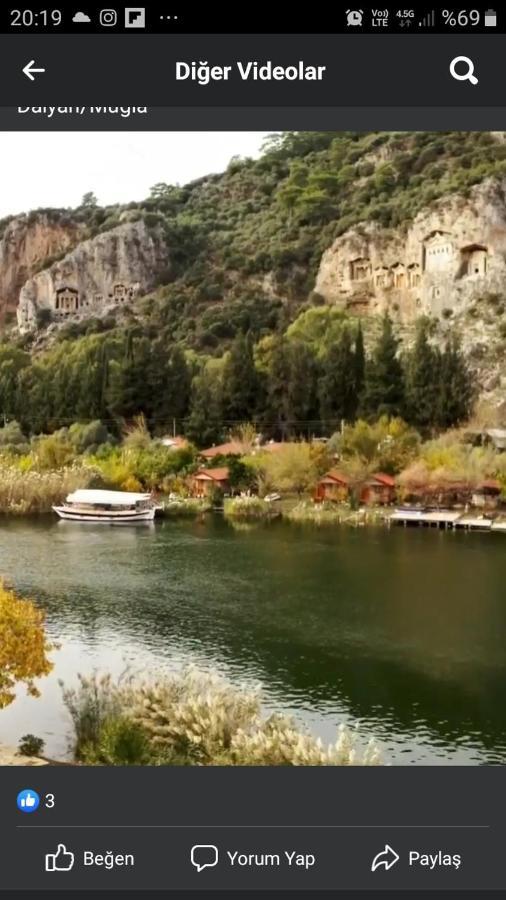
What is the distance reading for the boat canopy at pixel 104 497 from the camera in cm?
1634

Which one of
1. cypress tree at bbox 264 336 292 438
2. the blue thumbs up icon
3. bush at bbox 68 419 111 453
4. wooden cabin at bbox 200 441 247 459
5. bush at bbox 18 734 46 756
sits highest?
cypress tree at bbox 264 336 292 438

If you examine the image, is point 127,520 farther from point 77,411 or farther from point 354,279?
point 354,279

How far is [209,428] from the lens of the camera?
19.3m

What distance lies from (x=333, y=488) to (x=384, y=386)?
3.49m

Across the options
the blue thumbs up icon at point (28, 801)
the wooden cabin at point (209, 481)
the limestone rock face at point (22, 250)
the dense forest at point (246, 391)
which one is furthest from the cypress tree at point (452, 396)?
the limestone rock face at point (22, 250)

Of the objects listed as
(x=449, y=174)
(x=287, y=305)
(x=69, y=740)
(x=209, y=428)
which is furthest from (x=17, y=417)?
(x=449, y=174)

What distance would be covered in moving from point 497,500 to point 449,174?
61.1 ft

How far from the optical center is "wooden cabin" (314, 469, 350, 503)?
17938 millimetres

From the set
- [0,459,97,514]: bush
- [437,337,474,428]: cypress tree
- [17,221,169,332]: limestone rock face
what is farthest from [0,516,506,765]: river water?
[17,221,169,332]: limestone rock face

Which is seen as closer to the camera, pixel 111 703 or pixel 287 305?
pixel 111 703

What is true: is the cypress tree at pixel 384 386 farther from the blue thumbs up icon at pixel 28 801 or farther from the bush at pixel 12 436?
the blue thumbs up icon at pixel 28 801
